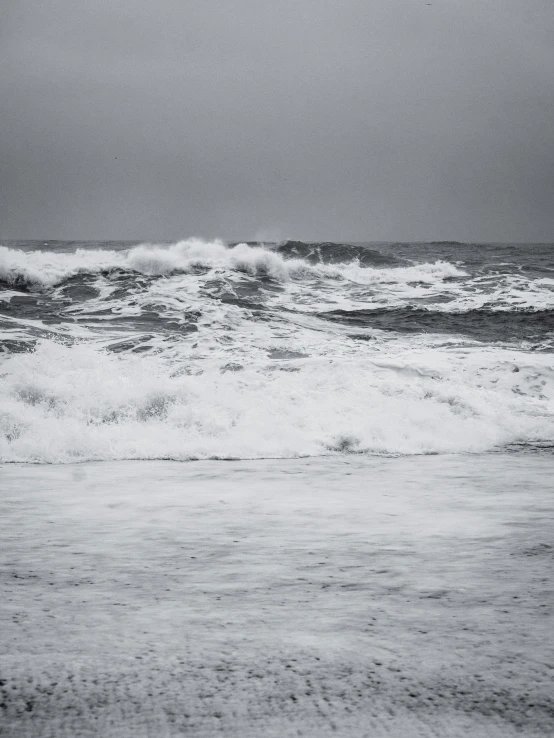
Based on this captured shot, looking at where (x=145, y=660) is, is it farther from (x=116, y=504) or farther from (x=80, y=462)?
(x=80, y=462)

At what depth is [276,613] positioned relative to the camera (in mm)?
2398

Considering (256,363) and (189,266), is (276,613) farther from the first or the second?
(189,266)

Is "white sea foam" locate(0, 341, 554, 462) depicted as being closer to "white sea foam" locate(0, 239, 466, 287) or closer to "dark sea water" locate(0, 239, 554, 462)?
"dark sea water" locate(0, 239, 554, 462)

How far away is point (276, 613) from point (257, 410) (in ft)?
13.9

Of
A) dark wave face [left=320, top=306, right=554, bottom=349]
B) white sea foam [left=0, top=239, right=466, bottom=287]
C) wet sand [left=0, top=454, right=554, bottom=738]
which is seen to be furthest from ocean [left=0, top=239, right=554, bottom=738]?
white sea foam [left=0, top=239, right=466, bottom=287]

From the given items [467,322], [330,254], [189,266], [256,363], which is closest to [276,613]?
[256,363]

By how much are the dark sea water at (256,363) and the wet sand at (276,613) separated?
171 cm

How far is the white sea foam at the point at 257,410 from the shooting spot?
5766mm

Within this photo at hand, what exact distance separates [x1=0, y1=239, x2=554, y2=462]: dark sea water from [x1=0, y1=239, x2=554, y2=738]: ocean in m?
0.04

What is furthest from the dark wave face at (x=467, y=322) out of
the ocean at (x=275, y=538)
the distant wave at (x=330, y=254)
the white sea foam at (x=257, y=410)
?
the distant wave at (x=330, y=254)

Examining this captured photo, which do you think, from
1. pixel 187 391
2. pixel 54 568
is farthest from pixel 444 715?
pixel 187 391

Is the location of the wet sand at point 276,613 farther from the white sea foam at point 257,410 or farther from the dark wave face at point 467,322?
the dark wave face at point 467,322

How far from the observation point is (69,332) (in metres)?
11.2

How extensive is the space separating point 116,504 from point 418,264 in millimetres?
21264
